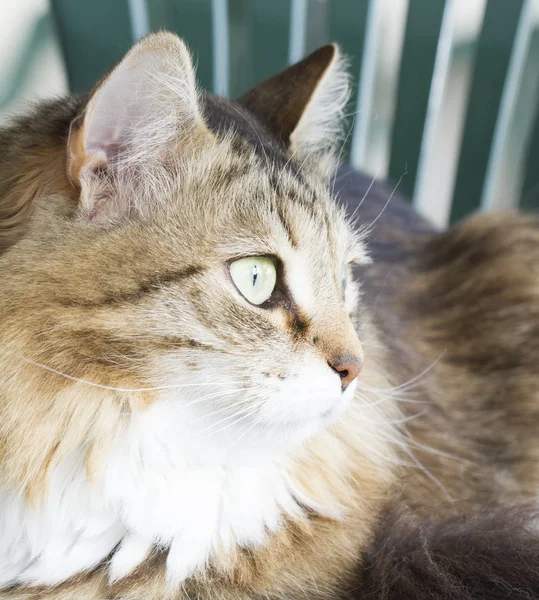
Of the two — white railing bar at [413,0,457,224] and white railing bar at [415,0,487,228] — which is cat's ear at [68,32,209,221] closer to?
white railing bar at [413,0,457,224]

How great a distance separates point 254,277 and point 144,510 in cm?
35

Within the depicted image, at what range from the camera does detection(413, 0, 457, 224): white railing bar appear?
6.59 ft

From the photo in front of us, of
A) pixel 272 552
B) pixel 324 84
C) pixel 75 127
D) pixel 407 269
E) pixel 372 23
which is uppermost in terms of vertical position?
pixel 372 23

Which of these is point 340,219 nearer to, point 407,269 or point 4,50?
point 407,269

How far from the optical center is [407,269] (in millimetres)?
1524

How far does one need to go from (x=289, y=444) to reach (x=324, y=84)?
0.61m

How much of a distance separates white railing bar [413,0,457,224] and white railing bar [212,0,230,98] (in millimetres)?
656

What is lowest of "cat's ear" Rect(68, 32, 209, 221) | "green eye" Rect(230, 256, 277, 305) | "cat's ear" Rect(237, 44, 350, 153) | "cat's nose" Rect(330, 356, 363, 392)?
"cat's nose" Rect(330, 356, 363, 392)

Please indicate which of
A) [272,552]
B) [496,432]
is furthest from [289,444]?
[496,432]

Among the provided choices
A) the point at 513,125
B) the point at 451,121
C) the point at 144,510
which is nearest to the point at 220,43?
the point at 451,121

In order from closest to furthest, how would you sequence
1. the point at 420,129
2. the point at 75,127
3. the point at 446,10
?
the point at 75,127 → the point at 446,10 → the point at 420,129

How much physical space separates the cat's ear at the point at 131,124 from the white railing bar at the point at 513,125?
4.68ft

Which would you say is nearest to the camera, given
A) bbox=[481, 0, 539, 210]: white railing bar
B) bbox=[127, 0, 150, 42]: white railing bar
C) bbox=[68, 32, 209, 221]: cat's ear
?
bbox=[68, 32, 209, 221]: cat's ear

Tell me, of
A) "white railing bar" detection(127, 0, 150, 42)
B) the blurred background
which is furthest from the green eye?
"white railing bar" detection(127, 0, 150, 42)
